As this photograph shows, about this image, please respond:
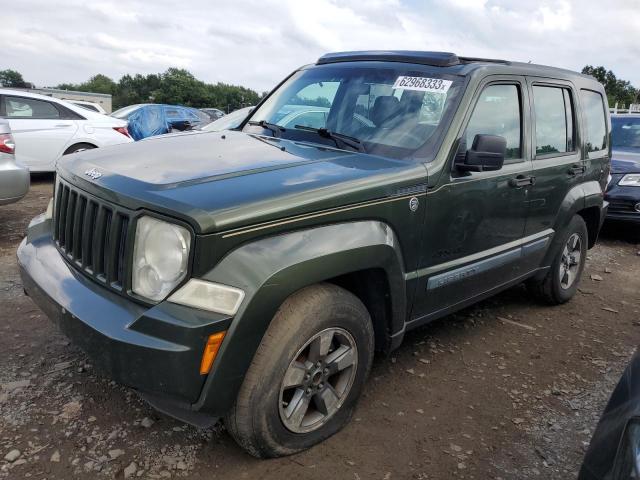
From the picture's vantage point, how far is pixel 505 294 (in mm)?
5016

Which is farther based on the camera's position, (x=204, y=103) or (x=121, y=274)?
(x=204, y=103)

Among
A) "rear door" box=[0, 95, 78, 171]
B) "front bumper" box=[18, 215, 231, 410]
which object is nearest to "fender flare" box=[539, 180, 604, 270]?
"front bumper" box=[18, 215, 231, 410]

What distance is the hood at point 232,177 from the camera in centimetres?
211

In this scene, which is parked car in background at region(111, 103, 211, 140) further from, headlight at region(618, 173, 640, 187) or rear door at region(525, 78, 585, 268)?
rear door at region(525, 78, 585, 268)

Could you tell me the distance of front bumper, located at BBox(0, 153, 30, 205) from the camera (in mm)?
5449

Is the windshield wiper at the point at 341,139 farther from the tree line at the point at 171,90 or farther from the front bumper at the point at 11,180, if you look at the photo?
the tree line at the point at 171,90

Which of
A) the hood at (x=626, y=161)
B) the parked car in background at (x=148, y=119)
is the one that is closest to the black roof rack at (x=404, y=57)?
the hood at (x=626, y=161)

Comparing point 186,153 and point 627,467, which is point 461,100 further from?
point 627,467

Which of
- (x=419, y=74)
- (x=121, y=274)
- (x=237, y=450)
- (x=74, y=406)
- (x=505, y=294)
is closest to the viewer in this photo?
(x=121, y=274)

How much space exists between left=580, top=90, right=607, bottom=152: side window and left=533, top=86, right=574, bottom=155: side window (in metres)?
0.30

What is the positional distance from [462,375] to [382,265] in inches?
49.9

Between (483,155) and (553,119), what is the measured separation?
4.90ft

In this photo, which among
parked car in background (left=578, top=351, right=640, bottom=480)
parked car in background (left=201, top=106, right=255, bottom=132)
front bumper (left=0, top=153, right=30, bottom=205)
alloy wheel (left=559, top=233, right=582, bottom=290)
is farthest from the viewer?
front bumper (left=0, top=153, right=30, bottom=205)

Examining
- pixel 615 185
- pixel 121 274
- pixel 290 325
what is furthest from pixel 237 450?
pixel 615 185
